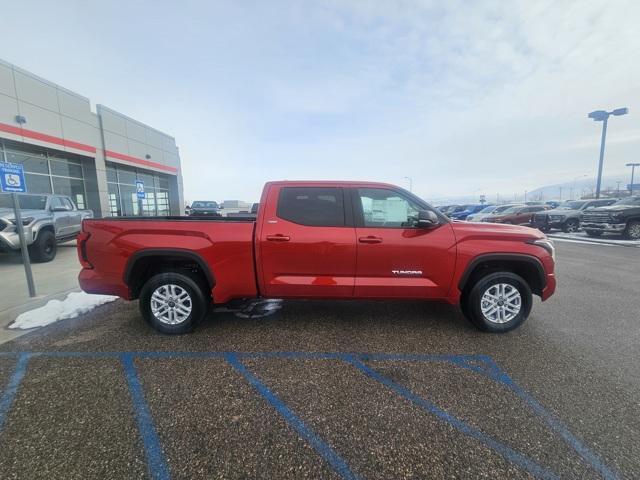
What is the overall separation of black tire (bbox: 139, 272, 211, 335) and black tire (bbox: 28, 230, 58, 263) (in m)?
6.56

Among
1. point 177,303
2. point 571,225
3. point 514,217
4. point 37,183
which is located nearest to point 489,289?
point 177,303

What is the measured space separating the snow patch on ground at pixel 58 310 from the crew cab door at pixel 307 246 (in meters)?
3.03

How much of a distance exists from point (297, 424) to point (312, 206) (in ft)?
7.50

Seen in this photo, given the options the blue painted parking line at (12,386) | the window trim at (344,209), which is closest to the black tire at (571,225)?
the window trim at (344,209)

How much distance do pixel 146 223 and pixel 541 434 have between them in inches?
165

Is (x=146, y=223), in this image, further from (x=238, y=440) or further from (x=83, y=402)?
(x=238, y=440)

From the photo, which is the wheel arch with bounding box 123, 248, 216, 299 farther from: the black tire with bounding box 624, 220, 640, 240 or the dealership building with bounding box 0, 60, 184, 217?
the black tire with bounding box 624, 220, 640, 240

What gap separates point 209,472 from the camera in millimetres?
1778

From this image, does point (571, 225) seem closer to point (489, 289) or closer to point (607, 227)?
point (607, 227)

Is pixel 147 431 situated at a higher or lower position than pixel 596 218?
lower

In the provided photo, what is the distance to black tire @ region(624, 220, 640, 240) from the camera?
1241 centimetres

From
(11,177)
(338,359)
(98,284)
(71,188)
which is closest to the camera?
(338,359)

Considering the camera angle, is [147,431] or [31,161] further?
[31,161]

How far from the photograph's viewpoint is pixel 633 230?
41.0 feet
